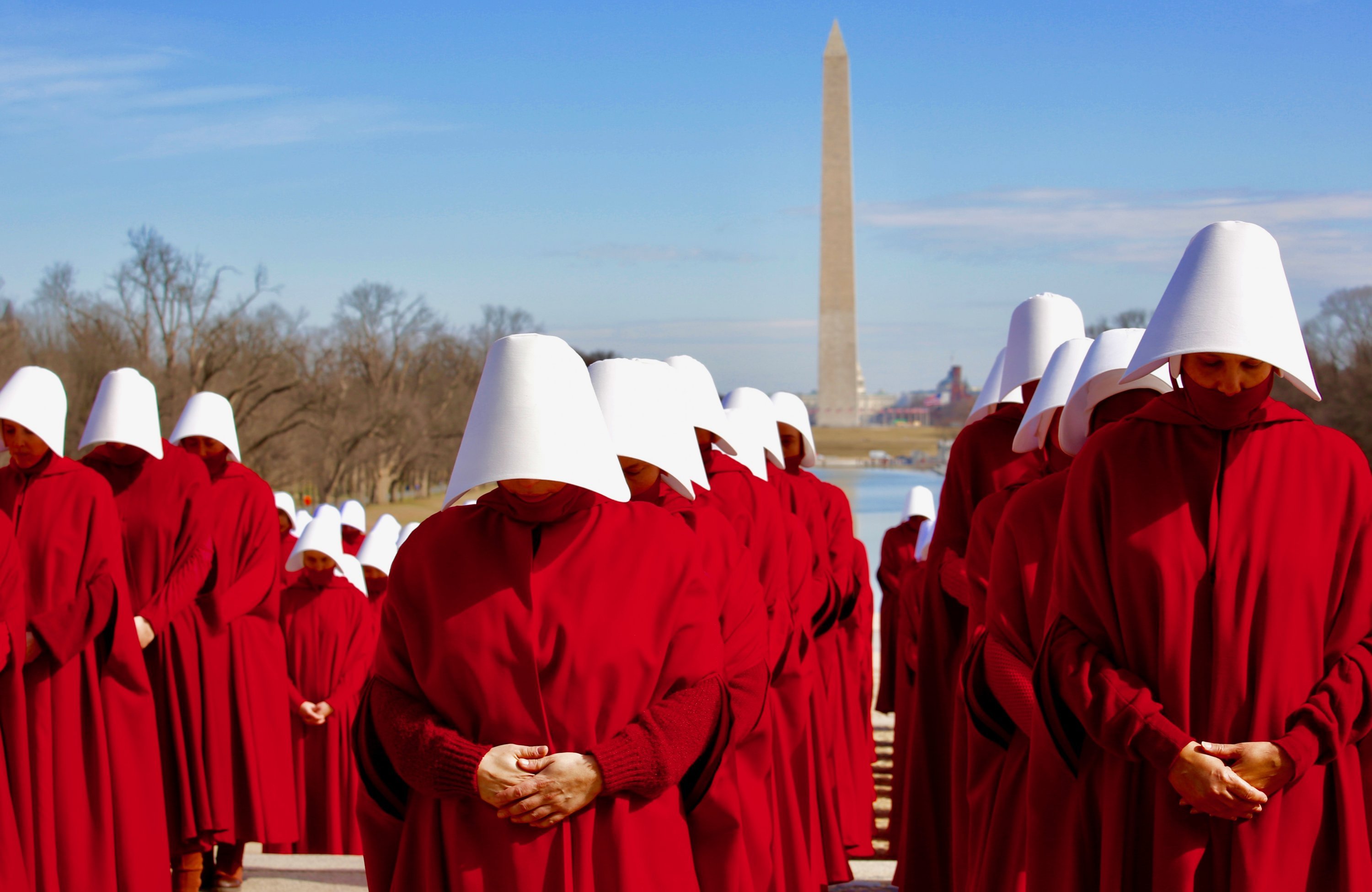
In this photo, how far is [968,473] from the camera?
5105 mm

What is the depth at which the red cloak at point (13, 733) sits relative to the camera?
4.58m

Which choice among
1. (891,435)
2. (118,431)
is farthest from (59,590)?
(891,435)

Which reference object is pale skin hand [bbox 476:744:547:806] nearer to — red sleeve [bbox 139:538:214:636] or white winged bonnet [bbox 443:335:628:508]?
white winged bonnet [bbox 443:335:628:508]

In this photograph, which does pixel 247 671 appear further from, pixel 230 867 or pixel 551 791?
pixel 551 791

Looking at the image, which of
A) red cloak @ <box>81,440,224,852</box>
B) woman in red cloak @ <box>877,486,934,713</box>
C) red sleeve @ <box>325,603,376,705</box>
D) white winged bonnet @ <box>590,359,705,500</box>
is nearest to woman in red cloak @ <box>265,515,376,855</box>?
red sleeve @ <box>325,603,376,705</box>

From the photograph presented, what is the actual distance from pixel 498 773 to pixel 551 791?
11cm

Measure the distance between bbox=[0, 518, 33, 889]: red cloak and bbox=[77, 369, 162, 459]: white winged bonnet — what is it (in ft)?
3.99

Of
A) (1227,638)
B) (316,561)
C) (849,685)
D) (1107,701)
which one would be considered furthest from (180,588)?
(1227,638)

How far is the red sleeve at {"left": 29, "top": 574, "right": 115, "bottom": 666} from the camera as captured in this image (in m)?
4.86

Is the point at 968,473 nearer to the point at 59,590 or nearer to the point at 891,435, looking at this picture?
the point at 59,590

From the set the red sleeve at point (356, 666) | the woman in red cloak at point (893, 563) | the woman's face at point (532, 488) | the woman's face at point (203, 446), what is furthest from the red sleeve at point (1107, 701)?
the woman in red cloak at point (893, 563)

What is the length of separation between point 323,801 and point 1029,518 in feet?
18.9

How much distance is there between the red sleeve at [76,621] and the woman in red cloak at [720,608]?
2075 millimetres

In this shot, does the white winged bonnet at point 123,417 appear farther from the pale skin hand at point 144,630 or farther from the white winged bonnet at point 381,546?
the white winged bonnet at point 381,546
